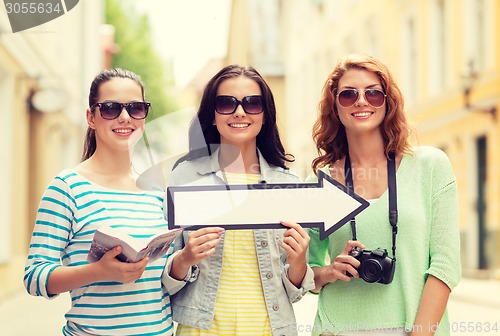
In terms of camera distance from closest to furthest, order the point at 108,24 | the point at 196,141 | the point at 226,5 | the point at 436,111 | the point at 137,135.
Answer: the point at 137,135
the point at 196,141
the point at 226,5
the point at 436,111
the point at 108,24

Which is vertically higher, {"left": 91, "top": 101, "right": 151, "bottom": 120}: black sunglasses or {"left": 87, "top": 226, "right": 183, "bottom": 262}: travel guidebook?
{"left": 91, "top": 101, "right": 151, "bottom": 120}: black sunglasses

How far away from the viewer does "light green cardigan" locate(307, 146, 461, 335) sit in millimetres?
2877

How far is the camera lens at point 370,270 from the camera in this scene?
→ 9.25 feet

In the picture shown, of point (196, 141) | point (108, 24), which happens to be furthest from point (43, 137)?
point (108, 24)

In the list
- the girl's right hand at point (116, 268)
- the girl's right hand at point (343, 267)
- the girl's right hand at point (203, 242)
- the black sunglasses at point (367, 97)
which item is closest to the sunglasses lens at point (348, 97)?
the black sunglasses at point (367, 97)

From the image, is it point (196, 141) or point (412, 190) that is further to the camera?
point (196, 141)

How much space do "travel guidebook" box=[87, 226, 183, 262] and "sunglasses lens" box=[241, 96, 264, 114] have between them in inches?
22.0

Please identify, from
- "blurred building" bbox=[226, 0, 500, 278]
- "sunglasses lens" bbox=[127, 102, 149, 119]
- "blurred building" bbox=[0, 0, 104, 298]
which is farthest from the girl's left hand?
"blurred building" bbox=[226, 0, 500, 278]

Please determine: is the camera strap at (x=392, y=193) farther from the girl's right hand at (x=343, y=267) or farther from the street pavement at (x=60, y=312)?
the street pavement at (x=60, y=312)

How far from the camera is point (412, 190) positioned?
292cm

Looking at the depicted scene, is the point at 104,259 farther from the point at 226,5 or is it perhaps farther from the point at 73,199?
the point at 226,5

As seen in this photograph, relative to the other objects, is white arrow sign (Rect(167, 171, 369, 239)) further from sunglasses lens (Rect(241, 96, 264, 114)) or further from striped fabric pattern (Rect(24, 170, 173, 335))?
sunglasses lens (Rect(241, 96, 264, 114))

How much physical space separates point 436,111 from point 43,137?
803 centimetres

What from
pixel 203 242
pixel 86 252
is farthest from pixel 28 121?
pixel 203 242
